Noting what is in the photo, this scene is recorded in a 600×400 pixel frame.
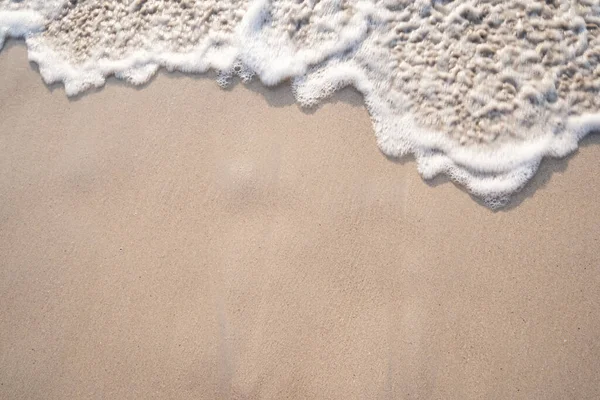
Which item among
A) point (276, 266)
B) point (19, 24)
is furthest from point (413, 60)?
point (19, 24)

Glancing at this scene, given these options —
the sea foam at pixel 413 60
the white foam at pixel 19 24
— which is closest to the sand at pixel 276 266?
the sea foam at pixel 413 60

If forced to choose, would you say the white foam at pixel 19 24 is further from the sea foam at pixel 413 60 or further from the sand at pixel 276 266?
the sand at pixel 276 266

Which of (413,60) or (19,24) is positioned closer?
Answer: (413,60)

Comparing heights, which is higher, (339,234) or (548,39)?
(548,39)

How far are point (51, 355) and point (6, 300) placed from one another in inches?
13.1

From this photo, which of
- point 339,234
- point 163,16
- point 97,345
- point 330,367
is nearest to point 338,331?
point 330,367

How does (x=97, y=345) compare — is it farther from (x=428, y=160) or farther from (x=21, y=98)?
(x=428, y=160)

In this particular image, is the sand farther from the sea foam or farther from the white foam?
the white foam

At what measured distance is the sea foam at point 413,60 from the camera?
78.6 inches

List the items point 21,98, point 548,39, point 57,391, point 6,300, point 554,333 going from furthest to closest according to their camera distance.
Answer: point 21,98 < point 548,39 < point 6,300 < point 57,391 < point 554,333

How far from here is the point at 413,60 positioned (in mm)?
2191

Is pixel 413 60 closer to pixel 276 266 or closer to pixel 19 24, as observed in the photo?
pixel 276 266

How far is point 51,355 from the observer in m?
1.80

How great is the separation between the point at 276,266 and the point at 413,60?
1193 millimetres
